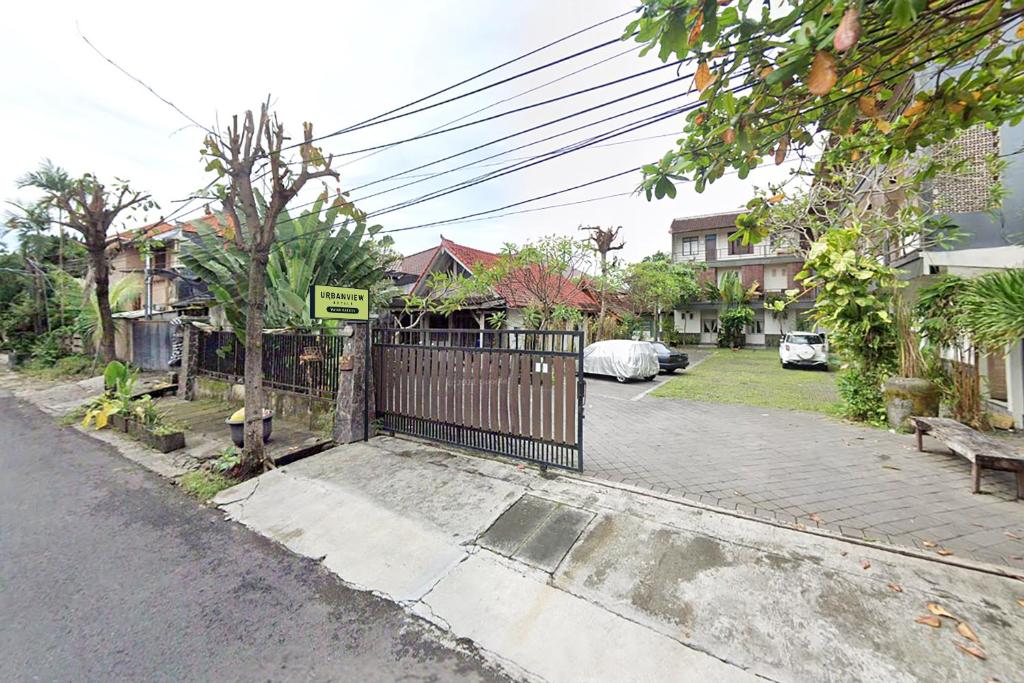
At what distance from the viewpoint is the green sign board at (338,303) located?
231 inches

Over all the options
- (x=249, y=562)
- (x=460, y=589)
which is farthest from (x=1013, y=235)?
(x=249, y=562)

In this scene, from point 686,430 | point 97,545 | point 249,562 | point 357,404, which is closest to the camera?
point 249,562

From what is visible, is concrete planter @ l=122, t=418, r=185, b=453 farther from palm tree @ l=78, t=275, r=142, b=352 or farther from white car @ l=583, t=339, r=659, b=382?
palm tree @ l=78, t=275, r=142, b=352

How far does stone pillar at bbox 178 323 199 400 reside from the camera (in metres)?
10.4

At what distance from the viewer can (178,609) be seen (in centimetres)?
297

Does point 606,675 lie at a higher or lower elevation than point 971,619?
lower

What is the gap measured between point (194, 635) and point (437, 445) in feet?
11.5

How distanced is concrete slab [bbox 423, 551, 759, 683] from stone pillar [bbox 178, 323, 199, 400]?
10681mm

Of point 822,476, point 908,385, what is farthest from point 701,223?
point 822,476

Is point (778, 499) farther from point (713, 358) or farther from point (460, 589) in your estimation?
point (713, 358)

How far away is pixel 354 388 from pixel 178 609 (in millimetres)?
3623

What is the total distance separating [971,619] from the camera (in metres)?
2.48

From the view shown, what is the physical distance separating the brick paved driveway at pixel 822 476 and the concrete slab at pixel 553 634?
200 centimetres

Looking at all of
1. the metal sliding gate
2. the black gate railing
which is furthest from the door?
the black gate railing
